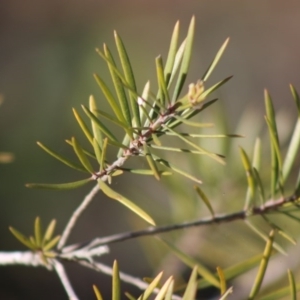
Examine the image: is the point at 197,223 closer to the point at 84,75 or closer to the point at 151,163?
the point at 151,163

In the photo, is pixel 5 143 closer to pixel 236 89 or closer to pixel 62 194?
pixel 62 194

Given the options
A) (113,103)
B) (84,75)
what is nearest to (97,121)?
(113,103)

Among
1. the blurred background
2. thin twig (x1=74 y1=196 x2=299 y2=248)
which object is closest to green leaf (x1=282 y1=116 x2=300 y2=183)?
thin twig (x1=74 y1=196 x2=299 y2=248)

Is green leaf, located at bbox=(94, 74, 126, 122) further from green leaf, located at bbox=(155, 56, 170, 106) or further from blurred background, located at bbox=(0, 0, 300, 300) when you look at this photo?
blurred background, located at bbox=(0, 0, 300, 300)

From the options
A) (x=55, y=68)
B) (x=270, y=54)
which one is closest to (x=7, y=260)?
(x=55, y=68)

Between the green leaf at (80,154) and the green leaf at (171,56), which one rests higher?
the green leaf at (171,56)

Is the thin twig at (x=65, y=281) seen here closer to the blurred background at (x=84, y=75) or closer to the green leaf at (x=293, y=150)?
the green leaf at (x=293, y=150)

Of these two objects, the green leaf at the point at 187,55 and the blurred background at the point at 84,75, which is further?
the blurred background at the point at 84,75

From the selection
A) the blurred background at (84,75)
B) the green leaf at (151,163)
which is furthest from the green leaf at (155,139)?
the blurred background at (84,75)
